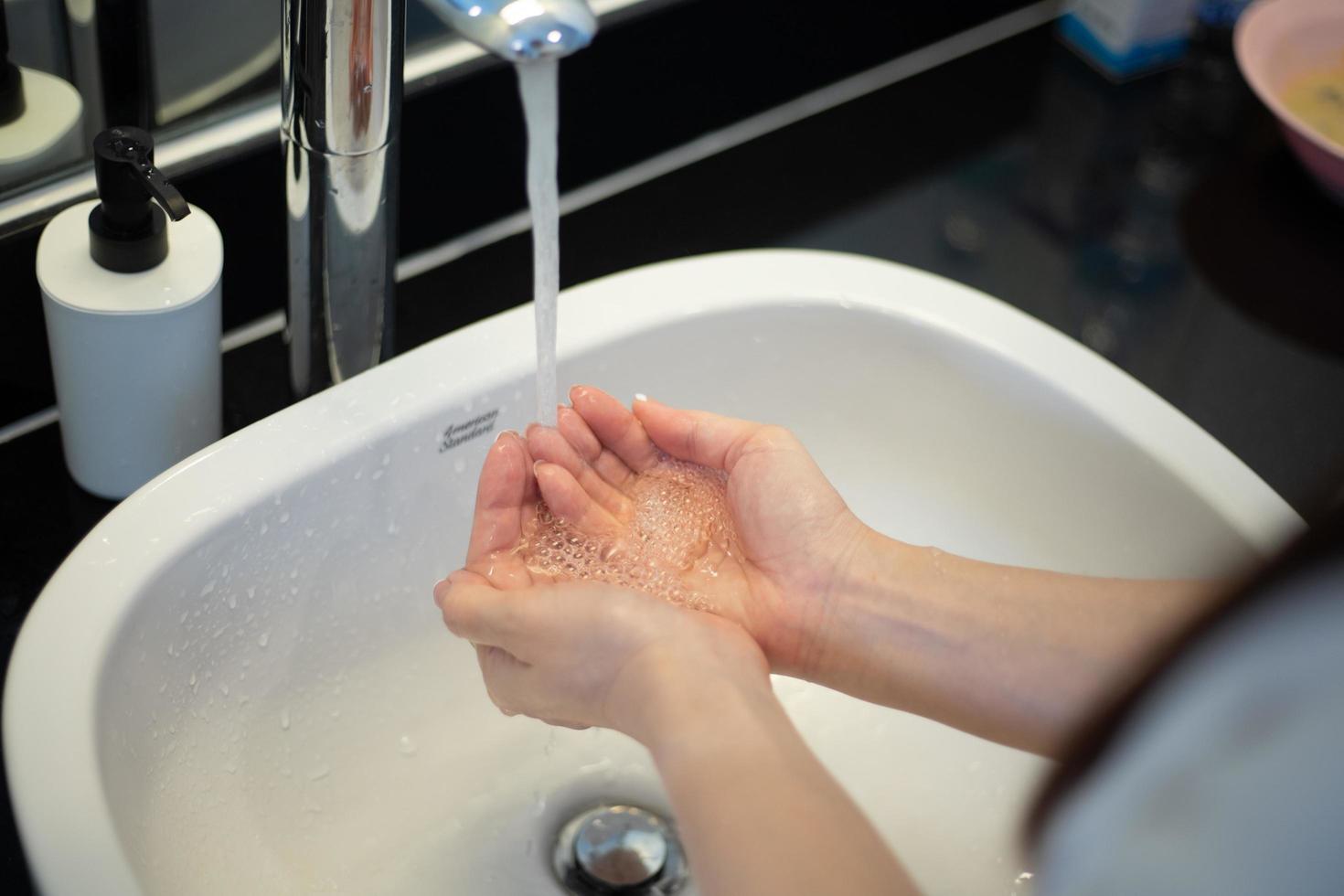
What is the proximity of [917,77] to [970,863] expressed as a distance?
67cm

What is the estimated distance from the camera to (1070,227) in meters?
1.03

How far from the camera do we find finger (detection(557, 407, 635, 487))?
707 mm

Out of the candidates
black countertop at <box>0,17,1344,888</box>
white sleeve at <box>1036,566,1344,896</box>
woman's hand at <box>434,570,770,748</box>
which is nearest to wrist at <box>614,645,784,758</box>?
woman's hand at <box>434,570,770,748</box>

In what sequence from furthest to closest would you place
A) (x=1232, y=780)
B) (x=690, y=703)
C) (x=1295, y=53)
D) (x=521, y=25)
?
(x=1295, y=53)
(x=690, y=703)
(x=521, y=25)
(x=1232, y=780)

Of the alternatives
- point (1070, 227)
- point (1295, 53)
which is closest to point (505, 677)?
point (1070, 227)

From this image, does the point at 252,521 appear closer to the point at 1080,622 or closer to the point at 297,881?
the point at 297,881

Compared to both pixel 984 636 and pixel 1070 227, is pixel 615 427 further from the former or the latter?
pixel 1070 227

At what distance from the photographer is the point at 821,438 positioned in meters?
0.84

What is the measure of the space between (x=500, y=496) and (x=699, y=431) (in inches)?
4.3

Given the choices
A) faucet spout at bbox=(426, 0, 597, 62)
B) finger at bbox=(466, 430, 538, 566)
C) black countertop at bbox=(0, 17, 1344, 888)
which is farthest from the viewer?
black countertop at bbox=(0, 17, 1344, 888)

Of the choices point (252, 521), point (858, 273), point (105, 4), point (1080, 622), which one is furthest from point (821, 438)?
point (105, 4)

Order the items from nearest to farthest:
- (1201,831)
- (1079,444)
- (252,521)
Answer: (1201,831) → (252,521) → (1079,444)

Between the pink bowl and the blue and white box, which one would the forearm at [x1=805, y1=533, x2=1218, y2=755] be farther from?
the blue and white box

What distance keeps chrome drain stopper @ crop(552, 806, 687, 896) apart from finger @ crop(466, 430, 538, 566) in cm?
16
